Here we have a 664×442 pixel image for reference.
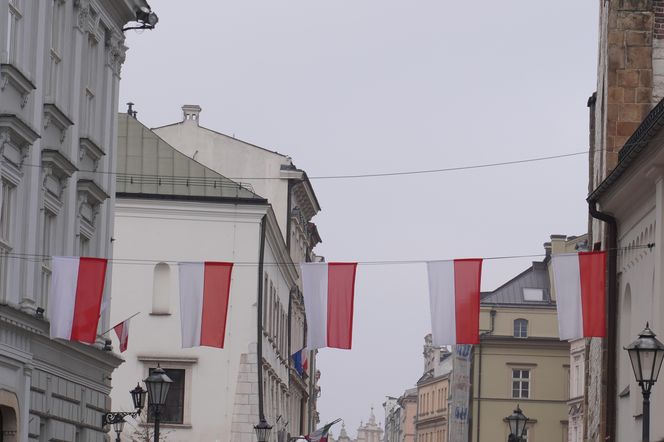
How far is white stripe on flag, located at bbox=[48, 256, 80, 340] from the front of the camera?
81.5ft

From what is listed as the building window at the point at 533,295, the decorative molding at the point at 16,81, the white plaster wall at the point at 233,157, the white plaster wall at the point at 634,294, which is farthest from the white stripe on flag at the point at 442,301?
the building window at the point at 533,295

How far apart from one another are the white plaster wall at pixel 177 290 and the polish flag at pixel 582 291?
75.4 feet

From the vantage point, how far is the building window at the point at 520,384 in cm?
9319

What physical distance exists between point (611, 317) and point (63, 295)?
10086mm

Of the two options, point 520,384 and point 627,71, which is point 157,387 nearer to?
point 627,71

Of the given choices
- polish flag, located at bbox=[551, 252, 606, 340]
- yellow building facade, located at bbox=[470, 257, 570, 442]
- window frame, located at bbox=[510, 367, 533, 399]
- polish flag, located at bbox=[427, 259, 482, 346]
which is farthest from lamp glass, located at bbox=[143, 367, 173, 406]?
window frame, located at bbox=[510, 367, 533, 399]

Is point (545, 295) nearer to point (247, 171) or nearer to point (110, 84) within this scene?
point (247, 171)

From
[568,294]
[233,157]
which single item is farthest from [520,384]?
[568,294]

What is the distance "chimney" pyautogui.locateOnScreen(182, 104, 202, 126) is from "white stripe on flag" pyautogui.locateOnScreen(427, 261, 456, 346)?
→ 34751mm

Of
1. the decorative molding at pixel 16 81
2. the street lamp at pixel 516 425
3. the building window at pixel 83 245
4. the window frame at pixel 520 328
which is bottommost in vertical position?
the street lamp at pixel 516 425

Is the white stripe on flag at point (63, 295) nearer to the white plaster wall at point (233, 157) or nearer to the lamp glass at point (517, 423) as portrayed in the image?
the lamp glass at point (517, 423)

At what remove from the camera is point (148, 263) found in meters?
47.7

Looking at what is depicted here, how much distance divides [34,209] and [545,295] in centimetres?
7208

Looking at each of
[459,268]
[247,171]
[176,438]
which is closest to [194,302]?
[459,268]
